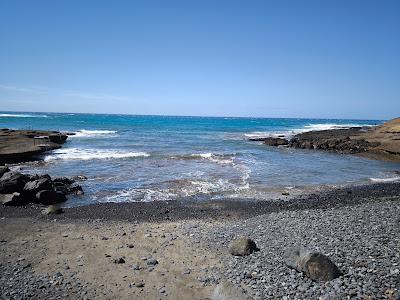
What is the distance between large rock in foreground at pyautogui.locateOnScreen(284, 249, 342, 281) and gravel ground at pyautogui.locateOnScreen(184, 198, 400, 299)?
136mm

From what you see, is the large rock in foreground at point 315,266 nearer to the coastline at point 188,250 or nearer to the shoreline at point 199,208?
the coastline at point 188,250

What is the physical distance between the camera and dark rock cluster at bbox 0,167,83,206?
1473cm

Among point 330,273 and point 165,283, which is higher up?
point 330,273

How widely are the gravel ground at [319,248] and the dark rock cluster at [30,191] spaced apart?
24.3 feet

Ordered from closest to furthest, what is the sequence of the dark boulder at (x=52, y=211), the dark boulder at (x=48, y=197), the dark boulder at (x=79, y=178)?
1. the dark boulder at (x=52, y=211)
2. the dark boulder at (x=48, y=197)
3. the dark boulder at (x=79, y=178)

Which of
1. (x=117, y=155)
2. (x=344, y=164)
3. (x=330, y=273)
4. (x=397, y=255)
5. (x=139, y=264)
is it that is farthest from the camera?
(x=117, y=155)

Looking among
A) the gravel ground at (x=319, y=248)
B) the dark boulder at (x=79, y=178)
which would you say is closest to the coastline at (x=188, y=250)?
the gravel ground at (x=319, y=248)

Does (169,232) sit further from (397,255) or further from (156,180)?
(156,180)

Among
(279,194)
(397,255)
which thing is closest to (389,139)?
(279,194)

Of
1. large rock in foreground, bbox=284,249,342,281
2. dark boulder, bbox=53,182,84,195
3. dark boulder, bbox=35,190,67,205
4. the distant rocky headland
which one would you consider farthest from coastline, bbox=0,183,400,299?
the distant rocky headland

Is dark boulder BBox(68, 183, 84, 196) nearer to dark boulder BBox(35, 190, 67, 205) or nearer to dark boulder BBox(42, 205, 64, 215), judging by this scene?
dark boulder BBox(35, 190, 67, 205)

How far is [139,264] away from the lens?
8.68 metres

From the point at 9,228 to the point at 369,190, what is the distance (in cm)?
1664

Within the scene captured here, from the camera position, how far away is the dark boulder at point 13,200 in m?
14.4
